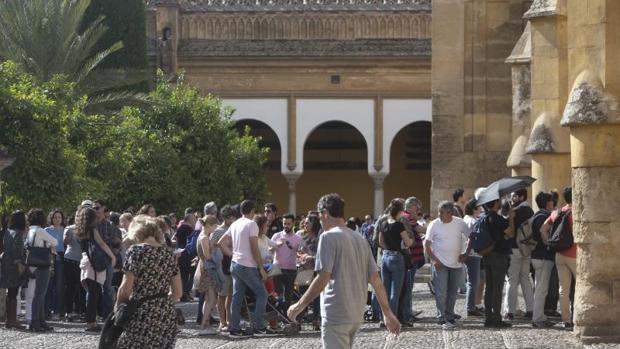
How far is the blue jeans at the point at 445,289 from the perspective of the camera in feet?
59.1

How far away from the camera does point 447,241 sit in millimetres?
17859

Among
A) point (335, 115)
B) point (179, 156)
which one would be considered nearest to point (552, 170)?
point (179, 156)

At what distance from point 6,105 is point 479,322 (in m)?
9.12

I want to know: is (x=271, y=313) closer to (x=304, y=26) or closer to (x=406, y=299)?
(x=406, y=299)

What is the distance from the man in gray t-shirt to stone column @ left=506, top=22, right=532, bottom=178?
1584 cm

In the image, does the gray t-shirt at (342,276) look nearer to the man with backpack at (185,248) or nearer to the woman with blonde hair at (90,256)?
the woman with blonde hair at (90,256)

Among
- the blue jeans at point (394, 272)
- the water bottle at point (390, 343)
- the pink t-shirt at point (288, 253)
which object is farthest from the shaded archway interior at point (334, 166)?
the water bottle at point (390, 343)

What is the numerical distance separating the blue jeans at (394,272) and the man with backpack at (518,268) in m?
1.17

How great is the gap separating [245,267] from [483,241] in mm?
2397

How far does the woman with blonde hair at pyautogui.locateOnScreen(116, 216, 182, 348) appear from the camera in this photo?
34.2ft

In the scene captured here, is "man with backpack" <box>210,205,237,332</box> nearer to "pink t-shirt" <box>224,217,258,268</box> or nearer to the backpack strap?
"pink t-shirt" <box>224,217,258,268</box>

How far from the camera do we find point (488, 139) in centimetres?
3036

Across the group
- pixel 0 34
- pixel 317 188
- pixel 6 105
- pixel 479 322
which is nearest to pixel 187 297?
pixel 6 105

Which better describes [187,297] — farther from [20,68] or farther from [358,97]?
[358,97]
